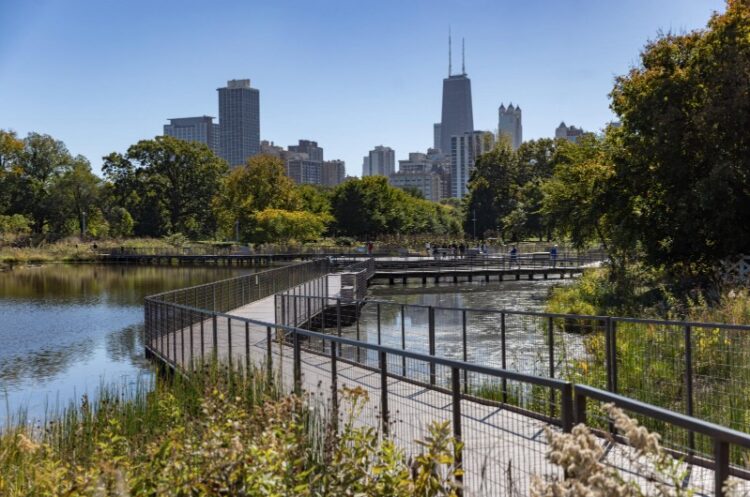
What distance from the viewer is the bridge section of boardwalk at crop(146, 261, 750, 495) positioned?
4887 mm

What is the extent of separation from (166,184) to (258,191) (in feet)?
62.8

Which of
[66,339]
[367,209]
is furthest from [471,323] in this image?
[367,209]

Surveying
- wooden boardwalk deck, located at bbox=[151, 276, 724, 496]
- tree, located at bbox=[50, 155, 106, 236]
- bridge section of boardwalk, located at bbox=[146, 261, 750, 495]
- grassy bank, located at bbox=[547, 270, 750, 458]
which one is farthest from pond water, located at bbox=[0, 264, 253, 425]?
tree, located at bbox=[50, 155, 106, 236]

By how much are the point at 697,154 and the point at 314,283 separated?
49.2 feet

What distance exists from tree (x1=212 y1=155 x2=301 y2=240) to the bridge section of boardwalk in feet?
204

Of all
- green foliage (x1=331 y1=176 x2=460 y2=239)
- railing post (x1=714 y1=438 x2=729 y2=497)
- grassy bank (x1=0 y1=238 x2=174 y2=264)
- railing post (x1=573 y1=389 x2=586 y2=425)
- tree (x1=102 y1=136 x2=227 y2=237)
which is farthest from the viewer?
tree (x1=102 y1=136 x2=227 y2=237)

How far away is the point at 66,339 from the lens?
84.3ft

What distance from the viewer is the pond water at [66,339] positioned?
17531mm

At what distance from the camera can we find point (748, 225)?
25.2 metres

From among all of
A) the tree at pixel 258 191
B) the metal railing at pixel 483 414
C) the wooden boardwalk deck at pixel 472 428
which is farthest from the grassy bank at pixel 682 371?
the tree at pixel 258 191

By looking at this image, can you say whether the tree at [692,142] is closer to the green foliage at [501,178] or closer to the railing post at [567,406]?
the railing post at [567,406]

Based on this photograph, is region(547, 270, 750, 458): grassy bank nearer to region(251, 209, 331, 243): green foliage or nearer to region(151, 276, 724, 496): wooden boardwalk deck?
region(151, 276, 724, 496): wooden boardwalk deck

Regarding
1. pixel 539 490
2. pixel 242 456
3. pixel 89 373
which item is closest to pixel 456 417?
pixel 242 456

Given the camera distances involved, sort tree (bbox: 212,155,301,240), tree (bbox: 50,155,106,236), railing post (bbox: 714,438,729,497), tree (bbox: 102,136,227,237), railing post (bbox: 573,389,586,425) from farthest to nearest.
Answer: tree (bbox: 102,136,227,237) → tree (bbox: 50,155,106,236) → tree (bbox: 212,155,301,240) → railing post (bbox: 573,389,586,425) → railing post (bbox: 714,438,729,497)
